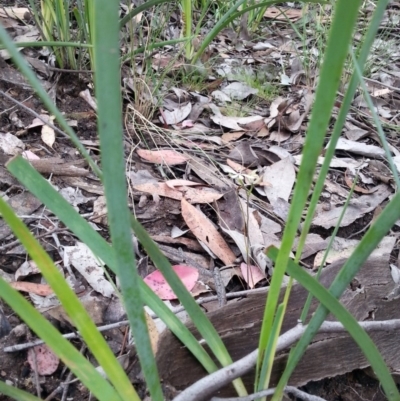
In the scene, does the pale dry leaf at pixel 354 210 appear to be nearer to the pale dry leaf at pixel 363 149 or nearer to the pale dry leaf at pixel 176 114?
the pale dry leaf at pixel 363 149

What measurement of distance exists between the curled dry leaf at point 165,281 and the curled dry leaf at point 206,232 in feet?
0.30

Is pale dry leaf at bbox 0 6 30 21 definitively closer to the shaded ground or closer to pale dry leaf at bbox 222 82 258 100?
the shaded ground

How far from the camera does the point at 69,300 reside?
410 millimetres

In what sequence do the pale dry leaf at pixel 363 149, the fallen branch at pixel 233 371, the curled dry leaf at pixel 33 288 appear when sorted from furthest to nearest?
the pale dry leaf at pixel 363 149 → the curled dry leaf at pixel 33 288 → the fallen branch at pixel 233 371

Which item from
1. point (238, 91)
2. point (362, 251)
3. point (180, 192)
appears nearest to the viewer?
point (362, 251)

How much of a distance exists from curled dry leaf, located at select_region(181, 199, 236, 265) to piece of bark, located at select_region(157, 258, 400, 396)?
0.80 feet

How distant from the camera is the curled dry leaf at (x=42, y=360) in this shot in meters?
0.63

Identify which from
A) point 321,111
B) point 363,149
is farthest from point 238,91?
point 321,111

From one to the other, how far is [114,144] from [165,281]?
0.55 metres

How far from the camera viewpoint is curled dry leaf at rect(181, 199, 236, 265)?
2.97 feet

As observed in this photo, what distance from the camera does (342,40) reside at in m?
0.29

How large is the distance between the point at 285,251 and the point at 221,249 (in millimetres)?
494

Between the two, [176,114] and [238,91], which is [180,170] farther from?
[238,91]

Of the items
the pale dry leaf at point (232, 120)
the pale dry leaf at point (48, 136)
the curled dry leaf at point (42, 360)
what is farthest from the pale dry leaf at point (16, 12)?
the curled dry leaf at point (42, 360)
